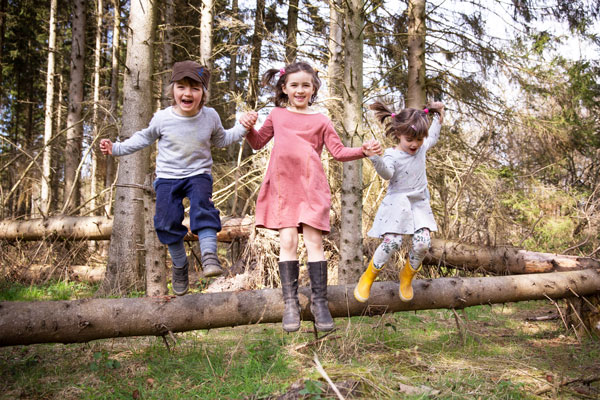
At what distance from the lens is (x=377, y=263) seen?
3855 millimetres

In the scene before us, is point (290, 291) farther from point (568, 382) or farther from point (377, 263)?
point (568, 382)

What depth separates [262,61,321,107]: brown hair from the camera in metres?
3.69

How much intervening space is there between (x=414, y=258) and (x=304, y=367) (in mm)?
1305

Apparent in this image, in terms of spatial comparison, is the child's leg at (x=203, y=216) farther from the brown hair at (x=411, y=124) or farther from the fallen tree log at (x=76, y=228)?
the fallen tree log at (x=76, y=228)

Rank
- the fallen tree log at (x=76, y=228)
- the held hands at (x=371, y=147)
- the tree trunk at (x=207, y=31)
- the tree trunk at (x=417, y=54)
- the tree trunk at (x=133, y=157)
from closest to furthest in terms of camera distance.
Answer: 1. the held hands at (x=371, y=147)
2. the tree trunk at (x=133, y=157)
3. the fallen tree log at (x=76, y=228)
4. the tree trunk at (x=207, y=31)
5. the tree trunk at (x=417, y=54)

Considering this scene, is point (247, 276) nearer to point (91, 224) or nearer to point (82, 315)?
point (91, 224)

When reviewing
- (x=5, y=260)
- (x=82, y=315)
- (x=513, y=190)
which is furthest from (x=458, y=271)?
(x=5, y=260)

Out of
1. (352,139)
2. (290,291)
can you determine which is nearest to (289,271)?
(290,291)

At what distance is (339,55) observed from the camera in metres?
8.98

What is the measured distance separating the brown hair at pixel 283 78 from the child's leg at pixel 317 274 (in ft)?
3.77

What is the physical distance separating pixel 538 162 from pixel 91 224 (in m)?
9.44

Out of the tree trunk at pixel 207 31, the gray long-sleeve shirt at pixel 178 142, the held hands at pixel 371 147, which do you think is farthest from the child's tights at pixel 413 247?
the tree trunk at pixel 207 31

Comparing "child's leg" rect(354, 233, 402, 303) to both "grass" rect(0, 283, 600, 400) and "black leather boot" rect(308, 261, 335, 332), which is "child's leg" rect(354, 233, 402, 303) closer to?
"grass" rect(0, 283, 600, 400)

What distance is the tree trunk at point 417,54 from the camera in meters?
8.15
